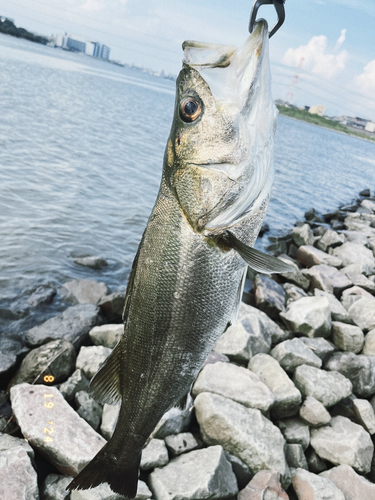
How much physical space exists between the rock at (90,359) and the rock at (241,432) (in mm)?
1377

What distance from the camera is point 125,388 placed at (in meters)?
2.36

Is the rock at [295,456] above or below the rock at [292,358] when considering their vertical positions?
below

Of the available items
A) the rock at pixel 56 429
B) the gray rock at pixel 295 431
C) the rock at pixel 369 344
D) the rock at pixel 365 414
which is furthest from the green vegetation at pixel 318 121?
the rock at pixel 56 429

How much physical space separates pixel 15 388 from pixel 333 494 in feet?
11.6

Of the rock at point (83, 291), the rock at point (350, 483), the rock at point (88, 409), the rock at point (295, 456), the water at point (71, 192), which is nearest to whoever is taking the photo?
the rock at point (350, 483)

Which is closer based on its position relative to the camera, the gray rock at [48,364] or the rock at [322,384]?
the gray rock at [48,364]

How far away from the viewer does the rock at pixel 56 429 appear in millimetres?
3938

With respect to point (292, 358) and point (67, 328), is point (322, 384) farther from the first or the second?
point (67, 328)

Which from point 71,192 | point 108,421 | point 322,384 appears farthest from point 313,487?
point 71,192

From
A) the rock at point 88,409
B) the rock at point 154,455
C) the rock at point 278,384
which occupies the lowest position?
the rock at point 88,409

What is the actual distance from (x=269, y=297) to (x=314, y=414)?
301 centimetres

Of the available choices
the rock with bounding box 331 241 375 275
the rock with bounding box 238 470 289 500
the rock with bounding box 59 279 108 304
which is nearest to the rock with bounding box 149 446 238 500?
the rock with bounding box 238 470 289 500

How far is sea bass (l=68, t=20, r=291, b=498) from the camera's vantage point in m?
2.01

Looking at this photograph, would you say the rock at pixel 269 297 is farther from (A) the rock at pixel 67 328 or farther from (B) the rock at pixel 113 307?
(A) the rock at pixel 67 328
